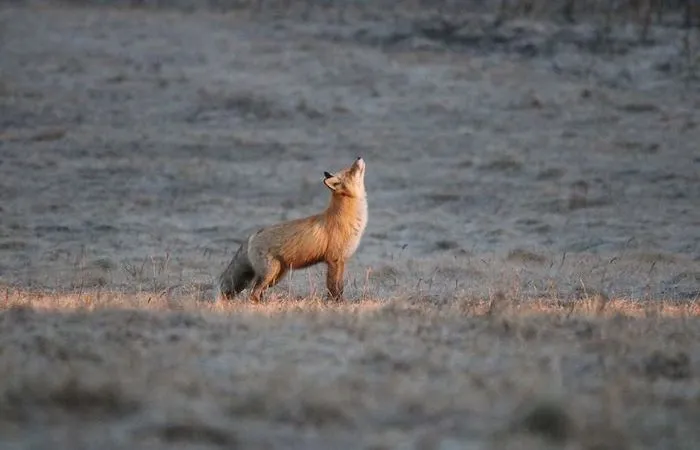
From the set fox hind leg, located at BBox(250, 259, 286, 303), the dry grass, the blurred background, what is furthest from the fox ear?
the dry grass

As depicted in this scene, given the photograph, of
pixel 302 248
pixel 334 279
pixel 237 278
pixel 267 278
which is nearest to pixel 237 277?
pixel 237 278

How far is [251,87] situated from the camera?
3130 centimetres

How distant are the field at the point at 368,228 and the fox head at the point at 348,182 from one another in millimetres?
1192

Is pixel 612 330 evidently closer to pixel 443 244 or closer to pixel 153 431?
pixel 153 431

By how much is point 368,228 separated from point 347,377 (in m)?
14.9

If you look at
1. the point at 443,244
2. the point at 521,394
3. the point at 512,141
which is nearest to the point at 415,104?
the point at 512,141

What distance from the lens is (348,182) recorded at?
43.7ft

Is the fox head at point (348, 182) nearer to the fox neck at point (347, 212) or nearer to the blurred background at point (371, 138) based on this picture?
the fox neck at point (347, 212)

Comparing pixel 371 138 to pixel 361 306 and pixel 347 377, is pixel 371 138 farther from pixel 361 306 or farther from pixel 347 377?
pixel 347 377

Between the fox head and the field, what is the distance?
3.91 feet

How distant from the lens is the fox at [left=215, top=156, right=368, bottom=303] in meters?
12.6

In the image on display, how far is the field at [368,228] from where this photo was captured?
6.63 m

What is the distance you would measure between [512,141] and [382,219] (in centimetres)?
599

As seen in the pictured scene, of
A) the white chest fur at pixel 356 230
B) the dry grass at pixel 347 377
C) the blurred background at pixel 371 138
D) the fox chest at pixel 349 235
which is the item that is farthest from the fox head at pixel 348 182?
the dry grass at pixel 347 377
